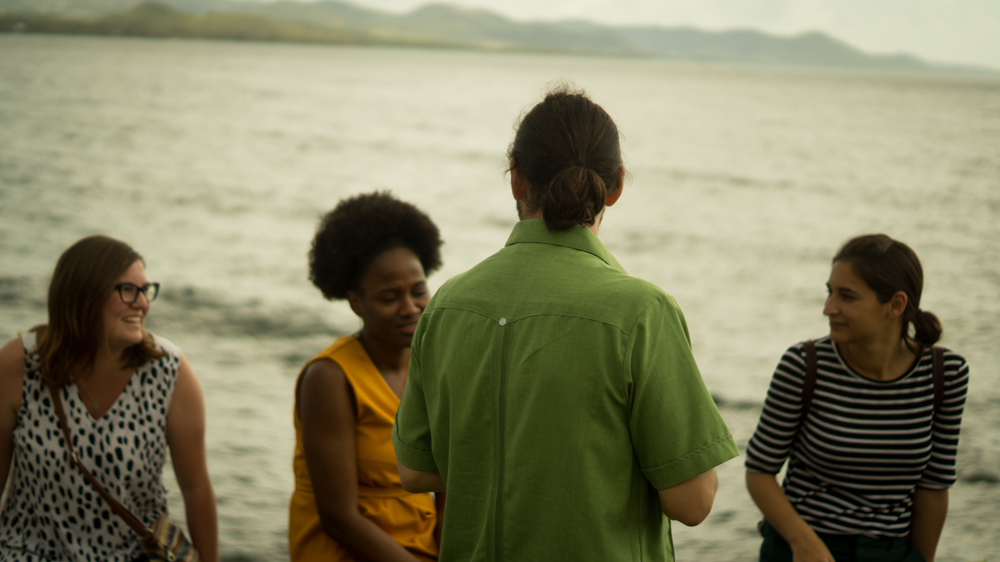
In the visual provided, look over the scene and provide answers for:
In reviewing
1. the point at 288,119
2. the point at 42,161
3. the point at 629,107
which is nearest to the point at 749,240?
the point at 42,161

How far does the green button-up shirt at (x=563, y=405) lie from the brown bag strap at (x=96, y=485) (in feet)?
4.46

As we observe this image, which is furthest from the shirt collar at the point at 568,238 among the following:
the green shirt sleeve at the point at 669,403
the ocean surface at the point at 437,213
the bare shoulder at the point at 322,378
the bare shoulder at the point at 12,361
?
the bare shoulder at the point at 12,361

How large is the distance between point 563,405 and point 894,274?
1.69 metres

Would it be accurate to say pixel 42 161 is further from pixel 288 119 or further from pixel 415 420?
pixel 415 420

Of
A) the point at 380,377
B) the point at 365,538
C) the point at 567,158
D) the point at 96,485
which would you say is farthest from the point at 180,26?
the point at 567,158

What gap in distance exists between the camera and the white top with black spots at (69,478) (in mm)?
2607

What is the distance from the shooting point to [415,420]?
1.90 meters

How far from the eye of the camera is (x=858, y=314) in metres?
2.73

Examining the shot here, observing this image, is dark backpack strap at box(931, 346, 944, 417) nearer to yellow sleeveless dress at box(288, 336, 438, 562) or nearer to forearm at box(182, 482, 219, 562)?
yellow sleeveless dress at box(288, 336, 438, 562)

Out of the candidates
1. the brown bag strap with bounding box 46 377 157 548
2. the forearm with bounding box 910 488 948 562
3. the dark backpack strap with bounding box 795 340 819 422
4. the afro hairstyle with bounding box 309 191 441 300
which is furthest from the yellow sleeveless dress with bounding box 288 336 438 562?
the forearm with bounding box 910 488 948 562

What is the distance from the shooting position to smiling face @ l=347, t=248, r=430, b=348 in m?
2.80

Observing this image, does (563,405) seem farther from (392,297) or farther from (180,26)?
(180,26)

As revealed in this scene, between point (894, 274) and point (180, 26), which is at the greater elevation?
point (180, 26)

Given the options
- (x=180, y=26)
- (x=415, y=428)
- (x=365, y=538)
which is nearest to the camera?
(x=415, y=428)
